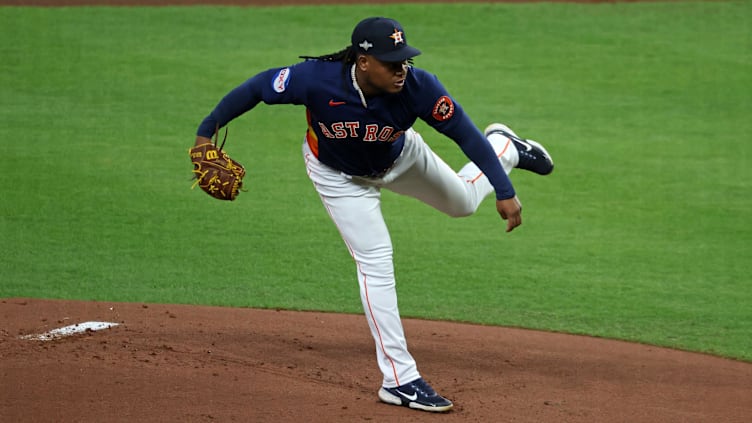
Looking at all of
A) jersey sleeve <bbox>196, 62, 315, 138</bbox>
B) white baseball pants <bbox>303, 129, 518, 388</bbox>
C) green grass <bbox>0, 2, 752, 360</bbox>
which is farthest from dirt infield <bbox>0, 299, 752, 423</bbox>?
jersey sleeve <bbox>196, 62, 315, 138</bbox>

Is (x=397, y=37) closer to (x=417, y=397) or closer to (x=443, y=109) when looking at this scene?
(x=443, y=109)

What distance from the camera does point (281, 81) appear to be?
4945 mm

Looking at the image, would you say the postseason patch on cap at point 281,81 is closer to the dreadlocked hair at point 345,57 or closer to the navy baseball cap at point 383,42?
the dreadlocked hair at point 345,57

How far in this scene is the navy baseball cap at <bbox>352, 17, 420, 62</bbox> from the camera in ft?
15.4

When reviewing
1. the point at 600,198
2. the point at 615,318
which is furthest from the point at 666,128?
the point at 615,318

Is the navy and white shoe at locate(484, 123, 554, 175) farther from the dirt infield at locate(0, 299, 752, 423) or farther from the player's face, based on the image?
the player's face

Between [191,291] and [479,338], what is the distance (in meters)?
2.00

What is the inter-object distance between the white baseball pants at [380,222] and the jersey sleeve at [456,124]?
52cm

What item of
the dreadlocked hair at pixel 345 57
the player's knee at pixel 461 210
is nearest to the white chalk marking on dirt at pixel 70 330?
the player's knee at pixel 461 210

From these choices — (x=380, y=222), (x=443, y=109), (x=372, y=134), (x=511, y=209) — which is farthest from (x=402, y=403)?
(x=443, y=109)

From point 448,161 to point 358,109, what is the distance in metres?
5.40

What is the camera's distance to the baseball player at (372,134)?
15.8ft

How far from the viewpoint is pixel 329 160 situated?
17.0ft

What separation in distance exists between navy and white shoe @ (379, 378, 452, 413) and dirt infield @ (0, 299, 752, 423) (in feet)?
0.16
